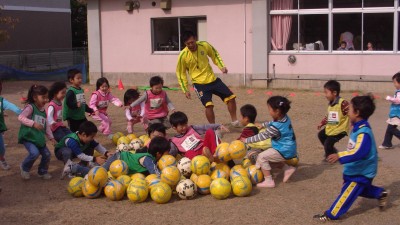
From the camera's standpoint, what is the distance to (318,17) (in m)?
18.1

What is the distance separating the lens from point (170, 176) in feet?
22.4

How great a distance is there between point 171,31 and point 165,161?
14.2 m

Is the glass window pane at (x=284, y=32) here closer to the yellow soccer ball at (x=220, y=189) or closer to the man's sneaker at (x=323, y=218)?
the yellow soccer ball at (x=220, y=189)

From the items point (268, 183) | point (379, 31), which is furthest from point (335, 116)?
point (379, 31)

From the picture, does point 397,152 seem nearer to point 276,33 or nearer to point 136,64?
point 276,33

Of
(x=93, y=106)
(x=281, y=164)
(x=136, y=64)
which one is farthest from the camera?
(x=136, y=64)

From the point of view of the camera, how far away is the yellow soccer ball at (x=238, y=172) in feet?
23.3

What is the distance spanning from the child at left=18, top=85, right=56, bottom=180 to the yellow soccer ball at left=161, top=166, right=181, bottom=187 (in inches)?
85.2

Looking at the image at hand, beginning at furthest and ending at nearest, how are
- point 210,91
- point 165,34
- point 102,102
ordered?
point 165,34, point 210,91, point 102,102

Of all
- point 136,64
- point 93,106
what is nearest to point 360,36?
point 136,64

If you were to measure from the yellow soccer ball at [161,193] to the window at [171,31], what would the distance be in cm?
1405

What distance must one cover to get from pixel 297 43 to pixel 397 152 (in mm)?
9935

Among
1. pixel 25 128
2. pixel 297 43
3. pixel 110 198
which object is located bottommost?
pixel 110 198

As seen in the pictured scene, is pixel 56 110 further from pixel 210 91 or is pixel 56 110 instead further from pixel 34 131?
pixel 210 91
